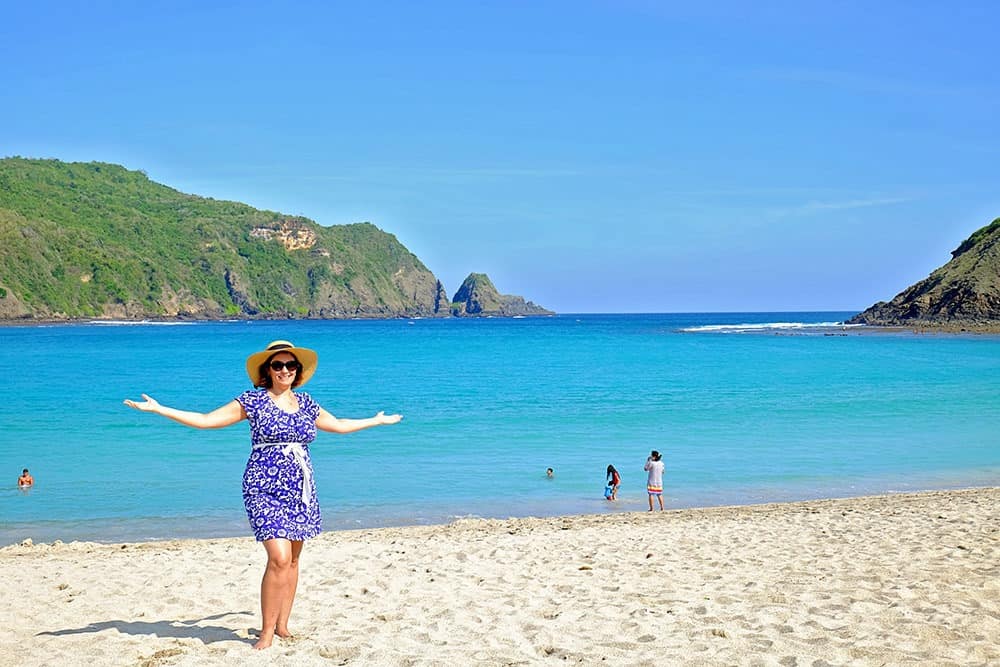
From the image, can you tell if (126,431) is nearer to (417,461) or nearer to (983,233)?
(417,461)

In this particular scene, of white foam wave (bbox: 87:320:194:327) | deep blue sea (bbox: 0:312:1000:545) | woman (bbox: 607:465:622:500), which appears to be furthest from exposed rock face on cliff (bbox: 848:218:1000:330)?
white foam wave (bbox: 87:320:194:327)

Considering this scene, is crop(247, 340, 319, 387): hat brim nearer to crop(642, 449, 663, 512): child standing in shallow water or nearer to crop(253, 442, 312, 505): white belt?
crop(253, 442, 312, 505): white belt

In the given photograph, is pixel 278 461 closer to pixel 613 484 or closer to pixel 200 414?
pixel 200 414

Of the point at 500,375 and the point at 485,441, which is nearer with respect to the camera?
the point at 485,441

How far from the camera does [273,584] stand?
6094 mm

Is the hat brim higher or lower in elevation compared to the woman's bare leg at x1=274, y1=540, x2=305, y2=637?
higher

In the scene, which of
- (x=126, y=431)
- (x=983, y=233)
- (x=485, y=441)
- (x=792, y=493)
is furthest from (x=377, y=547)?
(x=983, y=233)

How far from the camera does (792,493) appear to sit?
17.3m

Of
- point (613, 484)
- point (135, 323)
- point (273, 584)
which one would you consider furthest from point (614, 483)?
point (135, 323)

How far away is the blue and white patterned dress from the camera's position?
5922mm

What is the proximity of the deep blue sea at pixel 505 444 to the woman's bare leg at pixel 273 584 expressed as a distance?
8.20m

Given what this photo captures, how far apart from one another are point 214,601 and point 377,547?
3230mm

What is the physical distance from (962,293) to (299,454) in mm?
105662

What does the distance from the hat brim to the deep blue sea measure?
8647 millimetres
